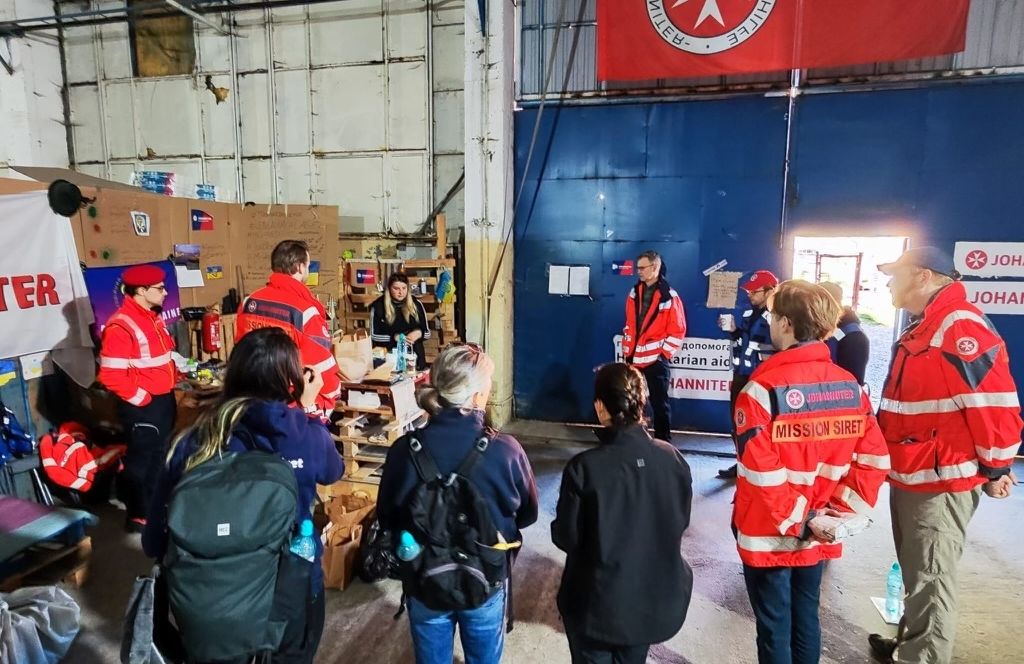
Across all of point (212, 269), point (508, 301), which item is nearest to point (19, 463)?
point (212, 269)

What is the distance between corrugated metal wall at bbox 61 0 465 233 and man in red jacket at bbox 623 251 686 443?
114 inches

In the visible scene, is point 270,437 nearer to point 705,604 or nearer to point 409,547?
point 409,547

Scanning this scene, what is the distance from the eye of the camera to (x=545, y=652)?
297 centimetres

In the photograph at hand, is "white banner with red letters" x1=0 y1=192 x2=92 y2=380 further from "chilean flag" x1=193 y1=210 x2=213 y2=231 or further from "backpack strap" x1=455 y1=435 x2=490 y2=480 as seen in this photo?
"backpack strap" x1=455 y1=435 x2=490 y2=480

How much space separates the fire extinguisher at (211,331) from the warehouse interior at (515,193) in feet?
0.22

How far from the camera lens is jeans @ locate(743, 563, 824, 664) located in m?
2.25

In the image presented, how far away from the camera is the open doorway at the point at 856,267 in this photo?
19.8ft

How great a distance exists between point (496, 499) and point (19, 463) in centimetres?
393

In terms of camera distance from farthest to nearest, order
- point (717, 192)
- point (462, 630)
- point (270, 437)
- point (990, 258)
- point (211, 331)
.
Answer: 1. point (717, 192)
2. point (211, 331)
3. point (990, 258)
4. point (462, 630)
5. point (270, 437)

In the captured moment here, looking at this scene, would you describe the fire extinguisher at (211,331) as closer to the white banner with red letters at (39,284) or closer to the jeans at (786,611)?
the white banner with red letters at (39,284)

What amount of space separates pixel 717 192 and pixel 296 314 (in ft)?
14.4

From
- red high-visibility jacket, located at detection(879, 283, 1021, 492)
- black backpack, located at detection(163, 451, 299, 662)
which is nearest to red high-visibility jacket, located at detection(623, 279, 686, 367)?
red high-visibility jacket, located at detection(879, 283, 1021, 492)

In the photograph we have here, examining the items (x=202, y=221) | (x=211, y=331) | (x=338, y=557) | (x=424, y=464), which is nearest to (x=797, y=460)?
(x=424, y=464)

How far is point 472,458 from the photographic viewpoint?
191cm
